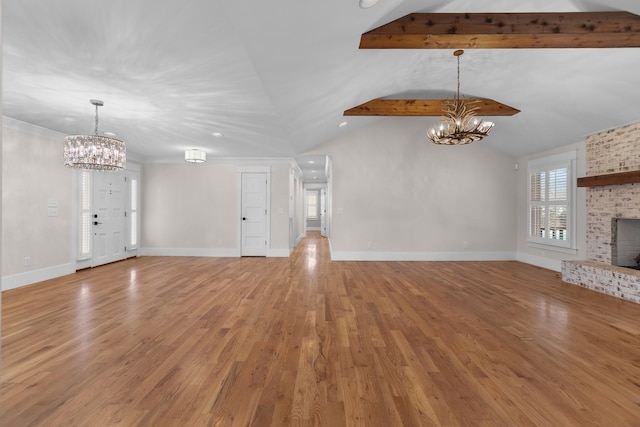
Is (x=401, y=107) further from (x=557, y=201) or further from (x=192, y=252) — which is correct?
(x=192, y=252)

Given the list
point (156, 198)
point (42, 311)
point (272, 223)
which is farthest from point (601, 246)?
point (156, 198)

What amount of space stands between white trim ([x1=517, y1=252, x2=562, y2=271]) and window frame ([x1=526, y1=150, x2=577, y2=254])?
0.79ft

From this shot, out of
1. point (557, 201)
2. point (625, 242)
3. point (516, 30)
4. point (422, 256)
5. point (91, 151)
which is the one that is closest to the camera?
point (516, 30)

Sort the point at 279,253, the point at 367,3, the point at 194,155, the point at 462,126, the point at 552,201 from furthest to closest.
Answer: the point at 279,253 → the point at 194,155 → the point at 552,201 → the point at 462,126 → the point at 367,3

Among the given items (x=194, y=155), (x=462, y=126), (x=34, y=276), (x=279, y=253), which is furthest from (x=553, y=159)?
(x=34, y=276)

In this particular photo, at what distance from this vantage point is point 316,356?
2.64 meters

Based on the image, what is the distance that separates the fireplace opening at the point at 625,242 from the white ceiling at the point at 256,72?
65.6 inches

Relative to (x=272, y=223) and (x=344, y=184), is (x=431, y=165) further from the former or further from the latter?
(x=272, y=223)

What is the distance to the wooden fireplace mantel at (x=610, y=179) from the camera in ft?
15.2

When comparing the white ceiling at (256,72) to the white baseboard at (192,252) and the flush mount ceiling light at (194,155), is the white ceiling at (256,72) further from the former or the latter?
the white baseboard at (192,252)

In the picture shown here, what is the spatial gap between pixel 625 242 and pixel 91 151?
810 centimetres

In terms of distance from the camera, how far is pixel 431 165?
23.8 feet

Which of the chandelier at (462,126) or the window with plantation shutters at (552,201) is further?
the window with plantation shutters at (552,201)

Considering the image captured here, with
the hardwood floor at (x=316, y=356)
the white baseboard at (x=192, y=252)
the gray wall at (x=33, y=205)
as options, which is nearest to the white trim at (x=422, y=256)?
the white baseboard at (x=192, y=252)
